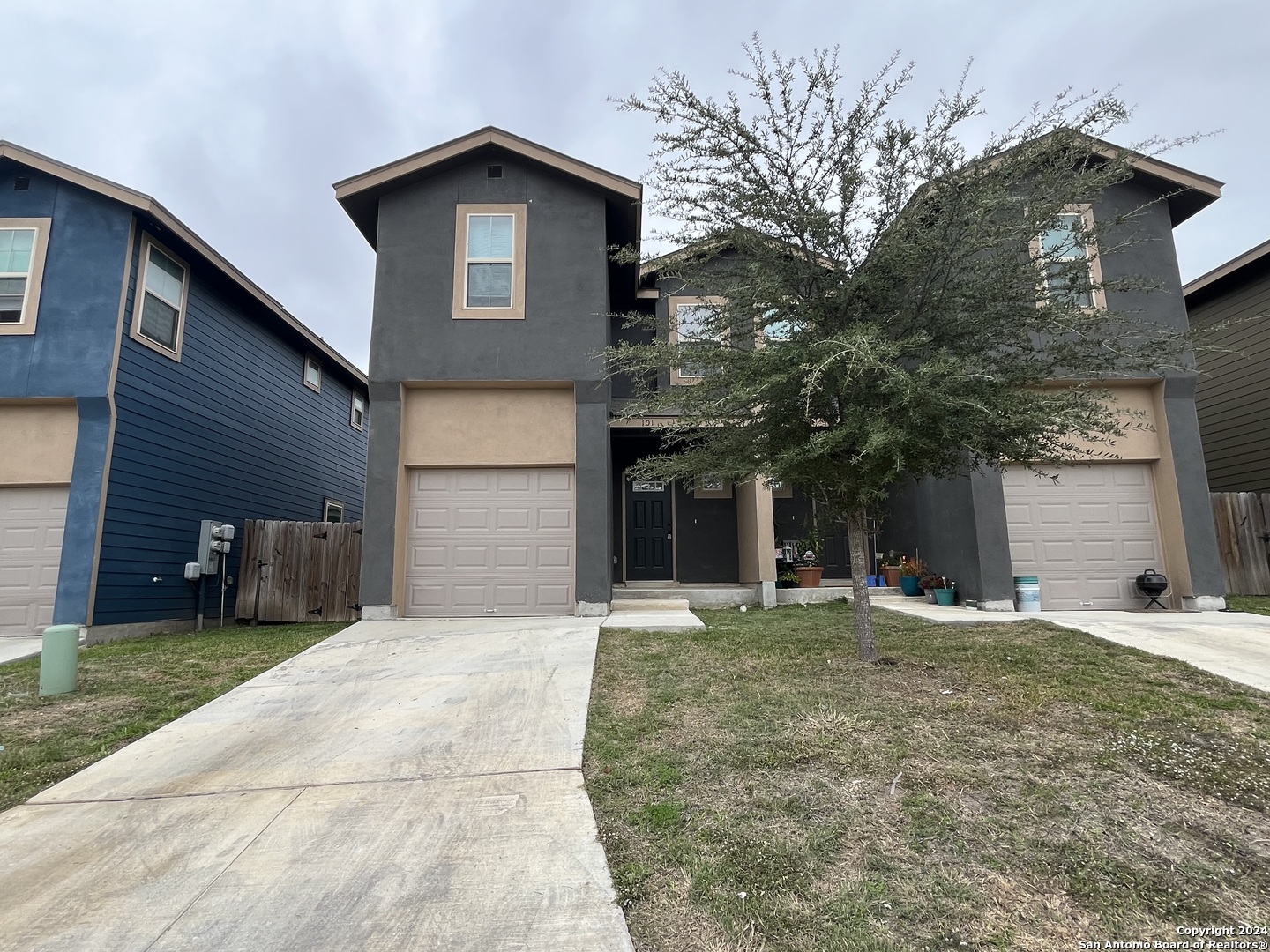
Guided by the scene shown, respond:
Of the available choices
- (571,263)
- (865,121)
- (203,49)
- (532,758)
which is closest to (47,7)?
(203,49)

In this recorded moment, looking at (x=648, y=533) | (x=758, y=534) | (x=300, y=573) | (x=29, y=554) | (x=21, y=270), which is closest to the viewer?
(x=29, y=554)

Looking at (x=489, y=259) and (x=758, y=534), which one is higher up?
(x=489, y=259)

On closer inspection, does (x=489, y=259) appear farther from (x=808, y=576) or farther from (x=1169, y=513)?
(x=1169, y=513)

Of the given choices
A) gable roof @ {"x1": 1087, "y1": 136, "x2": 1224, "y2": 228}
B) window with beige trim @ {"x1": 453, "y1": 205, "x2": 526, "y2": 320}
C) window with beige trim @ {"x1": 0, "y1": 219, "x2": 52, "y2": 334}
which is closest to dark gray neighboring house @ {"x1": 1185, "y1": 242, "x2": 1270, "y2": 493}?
gable roof @ {"x1": 1087, "y1": 136, "x2": 1224, "y2": 228}

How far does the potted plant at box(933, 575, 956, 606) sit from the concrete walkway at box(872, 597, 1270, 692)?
11.0 inches

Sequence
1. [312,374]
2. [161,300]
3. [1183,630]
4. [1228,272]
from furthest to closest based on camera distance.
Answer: [312,374] < [1228,272] < [161,300] < [1183,630]

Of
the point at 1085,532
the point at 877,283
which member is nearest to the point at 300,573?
the point at 877,283

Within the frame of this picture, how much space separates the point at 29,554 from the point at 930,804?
11.0 m

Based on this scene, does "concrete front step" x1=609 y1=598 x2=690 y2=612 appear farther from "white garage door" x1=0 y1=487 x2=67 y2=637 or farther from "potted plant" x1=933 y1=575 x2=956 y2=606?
"white garage door" x1=0 y1=487 x2=67 y2=637

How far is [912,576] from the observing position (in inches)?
427

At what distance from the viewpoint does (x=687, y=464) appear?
5664 millimetres

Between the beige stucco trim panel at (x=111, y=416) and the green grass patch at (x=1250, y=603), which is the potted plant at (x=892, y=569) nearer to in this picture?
the green grass patch at (x=1250, y=603)

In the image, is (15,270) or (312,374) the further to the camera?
(312,374)

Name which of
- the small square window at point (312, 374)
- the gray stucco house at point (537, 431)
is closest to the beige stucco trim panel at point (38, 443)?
the gray stucco house at point (537, 431)
